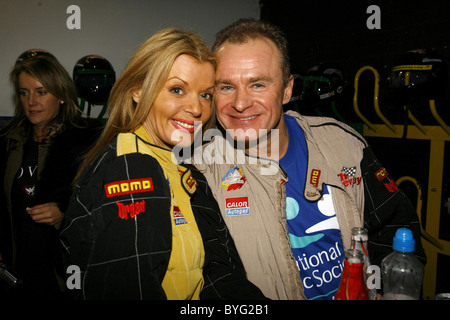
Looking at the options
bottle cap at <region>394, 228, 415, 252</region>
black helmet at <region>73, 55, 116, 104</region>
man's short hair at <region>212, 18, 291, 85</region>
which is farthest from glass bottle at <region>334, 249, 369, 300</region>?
black helmet at <region>73, 55, 116, 104</region>

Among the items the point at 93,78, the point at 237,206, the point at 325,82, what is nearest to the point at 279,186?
the point at 237,206

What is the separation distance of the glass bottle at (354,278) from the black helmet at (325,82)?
2856mm

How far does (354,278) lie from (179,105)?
0.86 m

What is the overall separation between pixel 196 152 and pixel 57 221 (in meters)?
1.22

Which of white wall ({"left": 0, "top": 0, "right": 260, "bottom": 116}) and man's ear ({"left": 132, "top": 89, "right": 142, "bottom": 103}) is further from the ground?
white wall ({"left": 0, "top": 0, "right": 260, "bottom": 116})

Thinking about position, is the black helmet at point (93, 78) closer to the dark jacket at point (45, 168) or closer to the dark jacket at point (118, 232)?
the dark jacket at point (45, 168)

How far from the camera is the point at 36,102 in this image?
2529mm

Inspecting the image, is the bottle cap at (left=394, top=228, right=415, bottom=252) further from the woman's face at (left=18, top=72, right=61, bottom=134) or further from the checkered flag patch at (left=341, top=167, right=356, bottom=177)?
the woman's face at (left=18, top=72, right=61, bottom=134)

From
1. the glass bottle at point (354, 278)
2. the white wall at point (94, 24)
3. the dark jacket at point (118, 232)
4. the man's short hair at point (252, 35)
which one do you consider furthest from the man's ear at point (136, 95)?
the white wall at point (94, 24)

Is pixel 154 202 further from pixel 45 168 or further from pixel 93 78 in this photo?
pixel 93 78

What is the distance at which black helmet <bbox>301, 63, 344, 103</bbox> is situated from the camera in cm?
361

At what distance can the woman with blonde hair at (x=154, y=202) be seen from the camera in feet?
3.22

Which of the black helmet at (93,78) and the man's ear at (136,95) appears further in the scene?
the black helmet at (93,78)

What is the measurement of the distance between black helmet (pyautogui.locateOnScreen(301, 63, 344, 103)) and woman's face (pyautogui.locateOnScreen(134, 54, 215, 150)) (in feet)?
8.03
